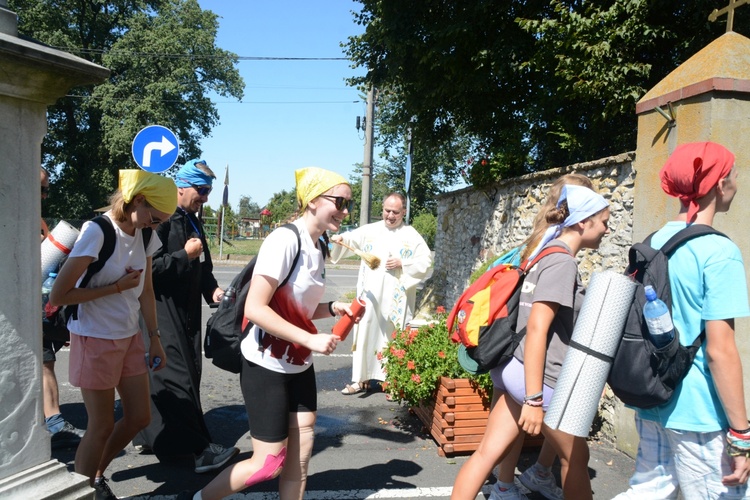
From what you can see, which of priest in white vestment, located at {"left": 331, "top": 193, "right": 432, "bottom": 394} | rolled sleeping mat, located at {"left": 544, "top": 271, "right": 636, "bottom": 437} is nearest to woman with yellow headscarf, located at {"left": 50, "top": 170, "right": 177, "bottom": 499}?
rolled sleeping mat, located at {"left": 544, "top": 271, "right": 636, "bottom": 437}

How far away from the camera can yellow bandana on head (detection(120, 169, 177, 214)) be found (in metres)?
3.12

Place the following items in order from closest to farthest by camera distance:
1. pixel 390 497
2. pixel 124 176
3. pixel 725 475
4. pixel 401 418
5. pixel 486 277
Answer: pixel 725 475
pixel 486 277
pixel 124 176
pixel 390 497
pixel 401 418

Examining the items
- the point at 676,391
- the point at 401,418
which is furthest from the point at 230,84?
the point at 676,391

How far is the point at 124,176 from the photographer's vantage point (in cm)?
316

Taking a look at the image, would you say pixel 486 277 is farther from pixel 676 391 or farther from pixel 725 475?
pixel 725 475

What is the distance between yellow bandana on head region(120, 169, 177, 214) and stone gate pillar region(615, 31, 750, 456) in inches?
125

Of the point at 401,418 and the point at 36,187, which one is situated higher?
the point at 36,187

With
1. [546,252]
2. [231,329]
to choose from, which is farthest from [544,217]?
[231,329]

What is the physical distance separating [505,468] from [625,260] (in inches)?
88.3

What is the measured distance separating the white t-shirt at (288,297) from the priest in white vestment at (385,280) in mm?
3252

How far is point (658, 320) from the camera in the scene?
217 cm

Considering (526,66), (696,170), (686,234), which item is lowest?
(686,234)

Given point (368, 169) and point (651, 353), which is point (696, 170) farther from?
point (368, 169)

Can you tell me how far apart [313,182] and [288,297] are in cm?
56
